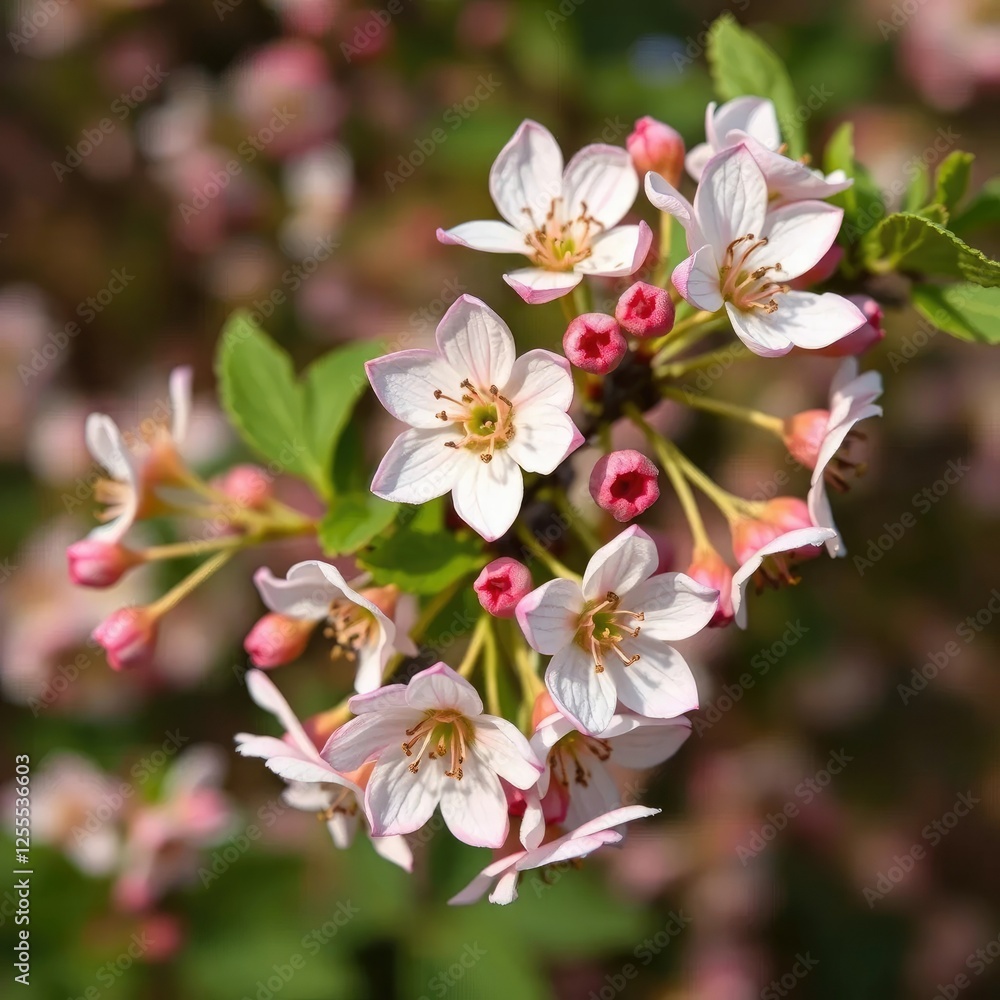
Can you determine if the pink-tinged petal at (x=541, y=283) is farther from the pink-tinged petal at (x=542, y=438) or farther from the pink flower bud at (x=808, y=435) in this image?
the pink flower bud at (x=808, y=435)

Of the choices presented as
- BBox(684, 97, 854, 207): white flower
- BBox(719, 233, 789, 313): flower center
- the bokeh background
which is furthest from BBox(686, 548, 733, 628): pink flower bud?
the bokeh background

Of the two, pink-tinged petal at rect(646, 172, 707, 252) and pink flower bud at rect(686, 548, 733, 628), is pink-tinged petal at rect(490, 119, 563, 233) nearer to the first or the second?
pink-tinged petal at rect(646, 172, 707, 252)

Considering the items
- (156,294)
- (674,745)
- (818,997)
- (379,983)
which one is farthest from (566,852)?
(156,294)

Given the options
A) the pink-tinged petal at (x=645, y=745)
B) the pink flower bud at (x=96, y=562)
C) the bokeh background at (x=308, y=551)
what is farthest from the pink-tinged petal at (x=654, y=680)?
the bokeh background at (x=308, y=551)

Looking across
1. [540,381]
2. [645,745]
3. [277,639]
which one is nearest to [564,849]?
[645,745]

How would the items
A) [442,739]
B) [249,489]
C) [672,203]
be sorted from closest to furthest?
1. [672,203]
2. [442,739]
3. [249,489]

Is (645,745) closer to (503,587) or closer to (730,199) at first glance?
(503,587)
